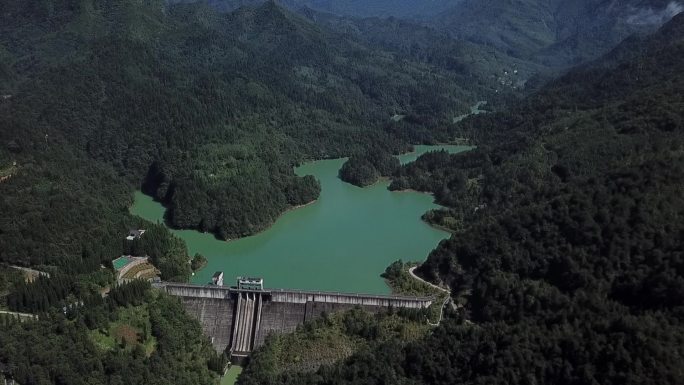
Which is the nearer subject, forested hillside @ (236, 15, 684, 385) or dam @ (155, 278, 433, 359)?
forested hillside @ (236, 15, 684, 385)

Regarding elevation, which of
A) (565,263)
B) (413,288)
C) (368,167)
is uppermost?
(368,167)

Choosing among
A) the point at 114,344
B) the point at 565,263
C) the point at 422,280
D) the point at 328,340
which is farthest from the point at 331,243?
Result: the point at 114,344

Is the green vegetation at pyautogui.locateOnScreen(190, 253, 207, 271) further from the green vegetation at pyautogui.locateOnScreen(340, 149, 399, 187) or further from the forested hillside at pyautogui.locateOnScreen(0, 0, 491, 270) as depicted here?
the green vegetation at pyautogui.locateOnScreen(340, 149, 399, 187)

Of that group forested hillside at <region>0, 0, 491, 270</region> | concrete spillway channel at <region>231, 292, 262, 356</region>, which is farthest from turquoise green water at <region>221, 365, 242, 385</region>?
forested hillside at <region>0, 0, 491, 270</region>

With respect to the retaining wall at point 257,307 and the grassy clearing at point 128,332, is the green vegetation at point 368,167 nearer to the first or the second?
the retaining wall at point 257,307

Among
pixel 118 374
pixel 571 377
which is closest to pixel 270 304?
pixel 118 374

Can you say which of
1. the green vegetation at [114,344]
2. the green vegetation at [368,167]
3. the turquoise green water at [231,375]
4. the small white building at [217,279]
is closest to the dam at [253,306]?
the turquoise green water at [231,375]

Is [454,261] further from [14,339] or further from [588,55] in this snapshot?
[588,55]

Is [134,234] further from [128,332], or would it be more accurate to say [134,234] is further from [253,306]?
[128,332]
